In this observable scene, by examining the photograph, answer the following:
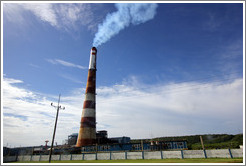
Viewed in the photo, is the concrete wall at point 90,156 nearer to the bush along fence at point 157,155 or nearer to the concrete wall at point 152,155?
the bush along fence at point 157,155

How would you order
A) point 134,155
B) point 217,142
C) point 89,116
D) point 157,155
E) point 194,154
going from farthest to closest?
1. point 217,142
2. point 89,116
3. point 134,155
4. point 157,155
5. point 194,154

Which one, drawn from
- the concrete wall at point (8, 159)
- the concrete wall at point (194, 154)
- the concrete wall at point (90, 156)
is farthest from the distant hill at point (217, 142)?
the concrete wall at point (8, 159)

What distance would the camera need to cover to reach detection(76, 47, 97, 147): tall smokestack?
2727cm

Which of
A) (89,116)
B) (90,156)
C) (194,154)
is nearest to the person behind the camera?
(194,154)

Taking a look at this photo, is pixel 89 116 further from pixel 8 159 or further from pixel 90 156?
pixel 8 159

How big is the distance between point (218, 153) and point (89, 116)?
20.6 meters

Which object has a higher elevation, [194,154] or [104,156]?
[194,154]

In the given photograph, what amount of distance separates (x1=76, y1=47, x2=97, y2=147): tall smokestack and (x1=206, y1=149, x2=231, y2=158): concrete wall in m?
18.6

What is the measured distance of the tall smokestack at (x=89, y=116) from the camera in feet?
89.5

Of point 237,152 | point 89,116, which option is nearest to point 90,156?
point 89,116

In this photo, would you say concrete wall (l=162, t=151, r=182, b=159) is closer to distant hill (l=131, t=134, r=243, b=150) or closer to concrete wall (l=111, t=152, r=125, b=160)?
concrete wall (l=111, t=152, r=125, b=160)

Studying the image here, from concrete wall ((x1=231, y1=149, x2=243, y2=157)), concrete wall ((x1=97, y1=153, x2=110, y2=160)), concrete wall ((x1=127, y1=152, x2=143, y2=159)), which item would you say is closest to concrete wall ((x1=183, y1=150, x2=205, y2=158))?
concrete wall ((x1=231, y1=149, x2=243, y2=157))

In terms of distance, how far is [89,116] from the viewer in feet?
93.0

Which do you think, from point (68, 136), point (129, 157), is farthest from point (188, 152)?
point (68, 136)
